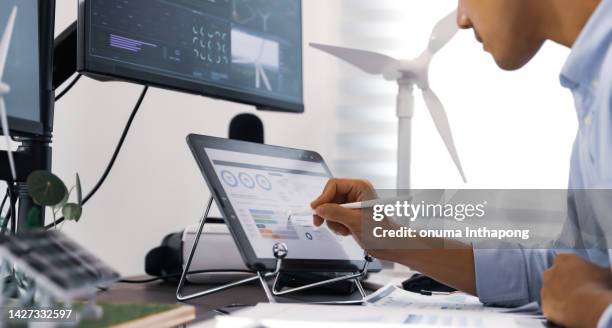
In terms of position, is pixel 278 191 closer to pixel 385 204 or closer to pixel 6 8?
pixel 385 204

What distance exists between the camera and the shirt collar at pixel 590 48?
72cm

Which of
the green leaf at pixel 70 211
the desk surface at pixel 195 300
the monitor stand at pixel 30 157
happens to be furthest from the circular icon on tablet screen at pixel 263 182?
the green leaf at pixel 70 211

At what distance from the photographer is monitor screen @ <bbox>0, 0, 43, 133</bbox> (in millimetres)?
785

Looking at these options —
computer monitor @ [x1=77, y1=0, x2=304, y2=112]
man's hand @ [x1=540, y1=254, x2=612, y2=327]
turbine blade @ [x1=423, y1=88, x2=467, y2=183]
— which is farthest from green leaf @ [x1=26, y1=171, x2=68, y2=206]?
turbine blade @ [x1=423, y1=88, x2=467, y2=183]

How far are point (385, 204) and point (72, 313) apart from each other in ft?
2.13

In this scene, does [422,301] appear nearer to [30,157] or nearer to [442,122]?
[30,157]

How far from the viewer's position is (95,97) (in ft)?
5.95

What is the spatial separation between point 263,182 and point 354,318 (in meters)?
0.46

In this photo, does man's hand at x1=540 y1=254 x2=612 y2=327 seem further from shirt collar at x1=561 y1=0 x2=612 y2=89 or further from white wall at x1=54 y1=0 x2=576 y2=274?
white wall at x1=54 y1=0 x2=576 y2=274

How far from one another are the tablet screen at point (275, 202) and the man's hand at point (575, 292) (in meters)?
0.36

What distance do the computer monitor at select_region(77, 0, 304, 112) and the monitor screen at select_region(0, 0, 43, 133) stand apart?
10 centimetres

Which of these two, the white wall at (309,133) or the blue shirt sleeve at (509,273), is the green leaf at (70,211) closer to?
the blue shirt sleeve at (509,273)

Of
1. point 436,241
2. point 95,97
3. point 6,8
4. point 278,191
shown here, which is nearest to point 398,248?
point 436,241

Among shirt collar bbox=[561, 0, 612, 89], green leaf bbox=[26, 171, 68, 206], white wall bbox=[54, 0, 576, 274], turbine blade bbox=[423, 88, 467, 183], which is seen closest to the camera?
green leaf bbox=[26, 171, 68, 206]
